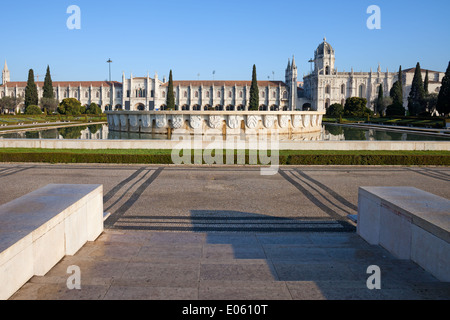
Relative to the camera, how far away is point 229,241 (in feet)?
14.7

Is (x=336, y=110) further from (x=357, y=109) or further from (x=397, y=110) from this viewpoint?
(x=397, y=110)

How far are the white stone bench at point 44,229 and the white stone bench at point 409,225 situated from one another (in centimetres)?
301

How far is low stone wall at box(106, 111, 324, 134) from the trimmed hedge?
830 cm

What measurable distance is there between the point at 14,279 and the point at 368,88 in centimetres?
7791

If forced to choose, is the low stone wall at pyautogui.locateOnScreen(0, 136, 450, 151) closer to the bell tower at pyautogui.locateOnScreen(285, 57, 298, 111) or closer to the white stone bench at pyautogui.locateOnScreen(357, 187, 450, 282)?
the white stone bench at pyautogui.locateOnScreen(357, 187, 450, 282)

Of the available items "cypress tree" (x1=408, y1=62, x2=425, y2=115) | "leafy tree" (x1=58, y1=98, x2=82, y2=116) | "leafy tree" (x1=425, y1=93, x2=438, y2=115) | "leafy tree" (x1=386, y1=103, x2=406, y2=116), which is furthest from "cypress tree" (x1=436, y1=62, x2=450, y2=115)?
"leafy tree" (x1=58, y1=98, x2=82, y2=116)

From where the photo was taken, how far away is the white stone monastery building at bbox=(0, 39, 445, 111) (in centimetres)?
7188

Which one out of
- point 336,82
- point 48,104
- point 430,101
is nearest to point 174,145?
point 430,101

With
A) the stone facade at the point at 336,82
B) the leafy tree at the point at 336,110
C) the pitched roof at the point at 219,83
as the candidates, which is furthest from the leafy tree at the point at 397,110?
the pitched roof at the point at 219,83

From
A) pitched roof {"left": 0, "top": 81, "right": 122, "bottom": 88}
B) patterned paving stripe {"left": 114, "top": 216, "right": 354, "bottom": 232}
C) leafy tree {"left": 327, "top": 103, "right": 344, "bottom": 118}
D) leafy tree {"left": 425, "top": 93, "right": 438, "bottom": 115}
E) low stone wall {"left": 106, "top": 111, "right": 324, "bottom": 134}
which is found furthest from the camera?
pitched roof {"left": 0, "top": 81, "right": 122, "bottom": 88}

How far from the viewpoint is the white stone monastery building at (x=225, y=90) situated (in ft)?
236

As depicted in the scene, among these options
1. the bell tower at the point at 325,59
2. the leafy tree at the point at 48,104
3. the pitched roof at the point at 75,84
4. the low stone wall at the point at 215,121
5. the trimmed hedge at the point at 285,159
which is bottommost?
the trimmed hedge at the point at 285,159

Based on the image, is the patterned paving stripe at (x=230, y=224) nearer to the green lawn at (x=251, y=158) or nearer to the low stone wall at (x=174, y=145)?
the green lawn at (x=251, y=158)

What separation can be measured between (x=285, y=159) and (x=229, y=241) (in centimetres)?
707
